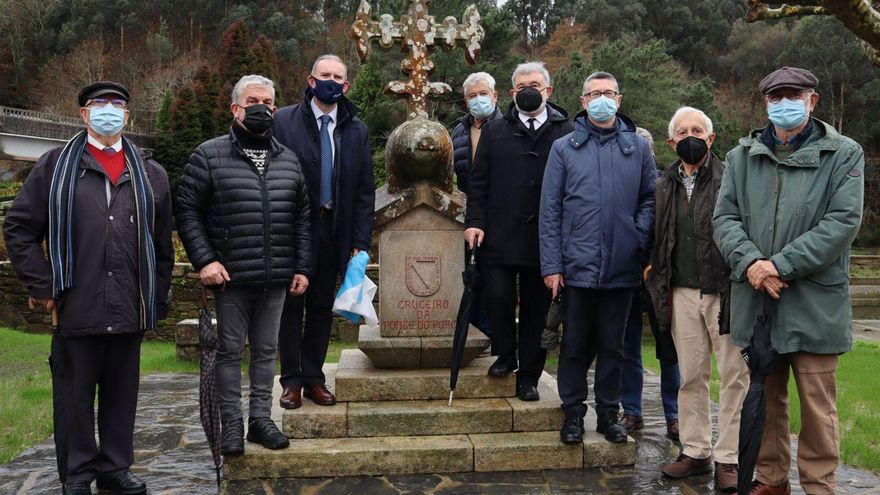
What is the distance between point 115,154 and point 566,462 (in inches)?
125

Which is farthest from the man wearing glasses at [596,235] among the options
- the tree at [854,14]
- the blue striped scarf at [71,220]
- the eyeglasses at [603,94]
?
the tree at [854,14]

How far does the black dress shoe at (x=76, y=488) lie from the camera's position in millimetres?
4055

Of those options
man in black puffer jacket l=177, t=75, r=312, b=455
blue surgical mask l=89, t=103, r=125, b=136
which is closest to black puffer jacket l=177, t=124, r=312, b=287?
man in black puffer jacket l=177, t=75, r=312, b=455

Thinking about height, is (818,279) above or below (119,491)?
above

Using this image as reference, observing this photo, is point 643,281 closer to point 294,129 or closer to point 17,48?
point 294,129

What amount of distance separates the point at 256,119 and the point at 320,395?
1798mm

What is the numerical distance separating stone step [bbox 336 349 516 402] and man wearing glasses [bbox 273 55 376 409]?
0.52 ft

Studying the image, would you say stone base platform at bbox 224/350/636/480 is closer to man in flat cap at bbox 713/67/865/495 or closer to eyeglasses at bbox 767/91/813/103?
man in flat cap at bbox 713/67/865/495

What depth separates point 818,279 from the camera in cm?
373

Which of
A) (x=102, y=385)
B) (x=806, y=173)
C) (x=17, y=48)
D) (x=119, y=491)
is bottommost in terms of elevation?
(x=119, y=491)

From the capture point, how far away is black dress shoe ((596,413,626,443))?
4672mm

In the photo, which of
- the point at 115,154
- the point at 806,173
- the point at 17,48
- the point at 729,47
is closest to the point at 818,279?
the point at 806,173

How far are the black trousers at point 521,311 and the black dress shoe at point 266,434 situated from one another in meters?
1.50

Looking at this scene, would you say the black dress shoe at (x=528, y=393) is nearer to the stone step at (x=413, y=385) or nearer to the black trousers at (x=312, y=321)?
the stone step at (x=413, y=385)
